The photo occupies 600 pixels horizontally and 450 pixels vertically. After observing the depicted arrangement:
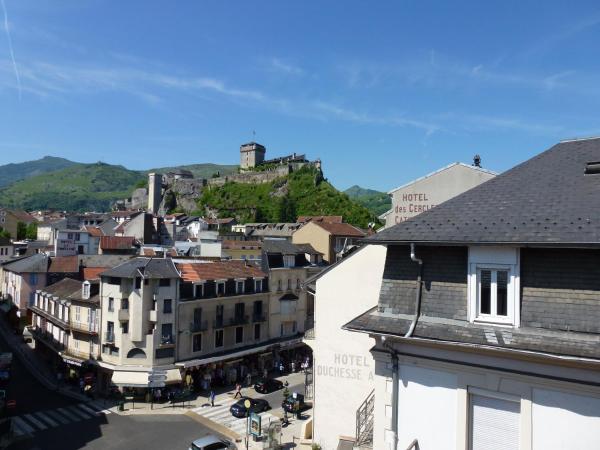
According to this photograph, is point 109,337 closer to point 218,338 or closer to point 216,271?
point 218,338

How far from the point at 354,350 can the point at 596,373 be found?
17133 millimetres

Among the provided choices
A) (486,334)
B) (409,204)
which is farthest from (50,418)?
(486,334)

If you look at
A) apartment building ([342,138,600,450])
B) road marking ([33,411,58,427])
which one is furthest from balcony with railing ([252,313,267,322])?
apartment building ([342,138,600,450])

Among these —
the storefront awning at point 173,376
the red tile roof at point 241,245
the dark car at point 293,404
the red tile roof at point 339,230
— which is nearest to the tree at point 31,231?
the red tile roof at point 241,245

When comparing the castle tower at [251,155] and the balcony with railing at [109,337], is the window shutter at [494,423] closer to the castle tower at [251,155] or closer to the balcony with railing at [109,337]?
the balcony with railing at [109,337]

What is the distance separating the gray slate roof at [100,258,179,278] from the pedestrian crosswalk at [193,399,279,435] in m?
10.3

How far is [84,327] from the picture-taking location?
3809 centimetres

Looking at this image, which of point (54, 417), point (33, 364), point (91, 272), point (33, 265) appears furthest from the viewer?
point (33, 265)

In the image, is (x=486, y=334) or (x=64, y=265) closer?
(x=486, y=334)

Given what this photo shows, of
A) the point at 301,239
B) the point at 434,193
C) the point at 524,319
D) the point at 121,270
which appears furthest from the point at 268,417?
the point at 301,239

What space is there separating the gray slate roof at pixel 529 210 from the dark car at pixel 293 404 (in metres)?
25.0

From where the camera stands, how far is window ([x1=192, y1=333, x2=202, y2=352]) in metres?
38.1

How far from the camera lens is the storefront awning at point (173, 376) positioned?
34.5 meters

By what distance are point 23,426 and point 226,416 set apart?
12626 mm
